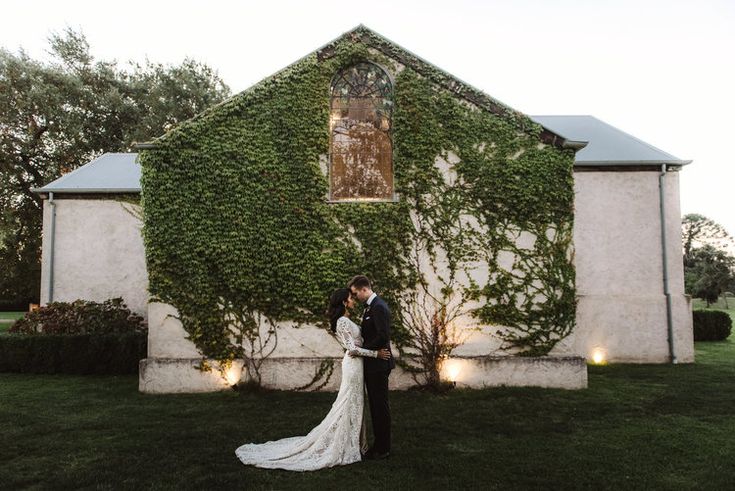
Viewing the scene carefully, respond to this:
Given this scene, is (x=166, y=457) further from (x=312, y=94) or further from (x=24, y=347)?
(x=24, y=347)

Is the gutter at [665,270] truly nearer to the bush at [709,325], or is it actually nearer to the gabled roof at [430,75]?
the gabled roof at [430,75]

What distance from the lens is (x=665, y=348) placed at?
38.9ft

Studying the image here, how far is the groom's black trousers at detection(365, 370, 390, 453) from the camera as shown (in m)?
5.18

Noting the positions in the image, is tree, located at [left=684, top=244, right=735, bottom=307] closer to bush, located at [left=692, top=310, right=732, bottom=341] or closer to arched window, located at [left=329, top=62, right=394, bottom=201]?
bush, located at [left=692, top=310, right=732, bottom=341]

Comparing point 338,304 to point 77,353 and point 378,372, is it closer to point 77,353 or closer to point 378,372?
point 378,372

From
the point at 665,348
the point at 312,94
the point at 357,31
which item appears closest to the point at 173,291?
the point at 312,94

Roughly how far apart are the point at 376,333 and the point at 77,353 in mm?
9442

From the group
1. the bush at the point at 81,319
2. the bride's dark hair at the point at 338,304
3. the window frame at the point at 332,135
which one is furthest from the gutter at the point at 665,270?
the bush at the point at 81,319

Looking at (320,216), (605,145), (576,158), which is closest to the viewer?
(320,216)

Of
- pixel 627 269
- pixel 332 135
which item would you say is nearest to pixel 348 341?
pixel 332 135

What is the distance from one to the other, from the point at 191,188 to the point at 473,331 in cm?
658

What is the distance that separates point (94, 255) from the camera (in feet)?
43.7

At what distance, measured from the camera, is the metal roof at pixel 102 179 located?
13.4 meters

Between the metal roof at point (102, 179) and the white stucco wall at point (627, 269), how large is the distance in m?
13.5
